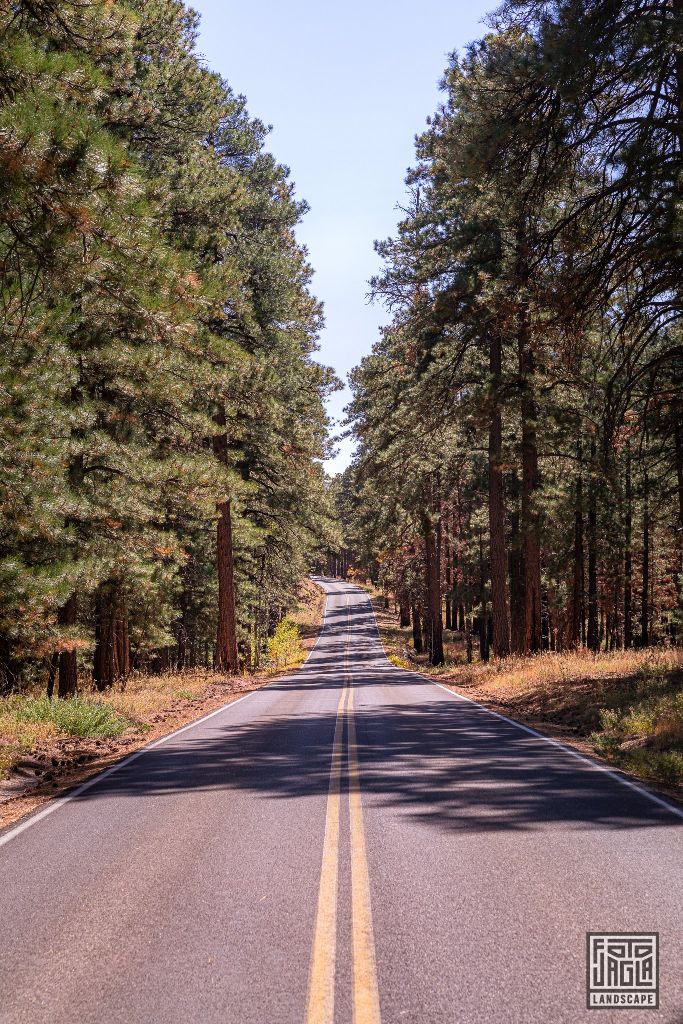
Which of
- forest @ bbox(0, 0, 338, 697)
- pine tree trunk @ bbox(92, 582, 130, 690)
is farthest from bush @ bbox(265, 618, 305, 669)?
pine tree trunk @ bbox(92, 582, 130, 690)

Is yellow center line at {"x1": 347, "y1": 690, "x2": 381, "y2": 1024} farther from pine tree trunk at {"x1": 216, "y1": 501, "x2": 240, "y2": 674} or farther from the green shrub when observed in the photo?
pine tree trunk at {"x1": 216, "y1": 501, "x2": 240, "y2": 674}

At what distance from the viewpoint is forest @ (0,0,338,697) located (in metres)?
7.66

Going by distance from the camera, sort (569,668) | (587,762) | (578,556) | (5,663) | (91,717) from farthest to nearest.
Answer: (578,556)
(569,668)
(5,663)
(91,717)
(587,762)

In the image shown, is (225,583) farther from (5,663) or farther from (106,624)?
(5,663)

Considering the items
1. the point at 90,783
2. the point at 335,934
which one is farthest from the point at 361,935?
the point at 90,783

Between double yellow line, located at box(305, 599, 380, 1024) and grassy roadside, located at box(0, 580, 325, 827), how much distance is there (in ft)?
12.3

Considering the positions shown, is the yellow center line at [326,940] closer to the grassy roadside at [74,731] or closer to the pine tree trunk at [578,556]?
the grassy roadside at [74,731]

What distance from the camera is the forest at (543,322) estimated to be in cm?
1044

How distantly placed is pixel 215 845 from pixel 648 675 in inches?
451

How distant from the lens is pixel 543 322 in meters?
12.7

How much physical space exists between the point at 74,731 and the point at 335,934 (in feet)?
32.3

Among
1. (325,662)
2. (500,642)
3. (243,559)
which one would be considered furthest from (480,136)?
(325,662)

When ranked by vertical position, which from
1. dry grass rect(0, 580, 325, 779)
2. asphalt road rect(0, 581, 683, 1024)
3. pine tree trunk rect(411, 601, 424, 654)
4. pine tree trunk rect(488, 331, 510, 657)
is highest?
pine tree trunk rect(488, 331, 510, 657)

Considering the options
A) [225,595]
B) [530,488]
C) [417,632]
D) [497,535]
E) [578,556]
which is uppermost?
[530,488]
